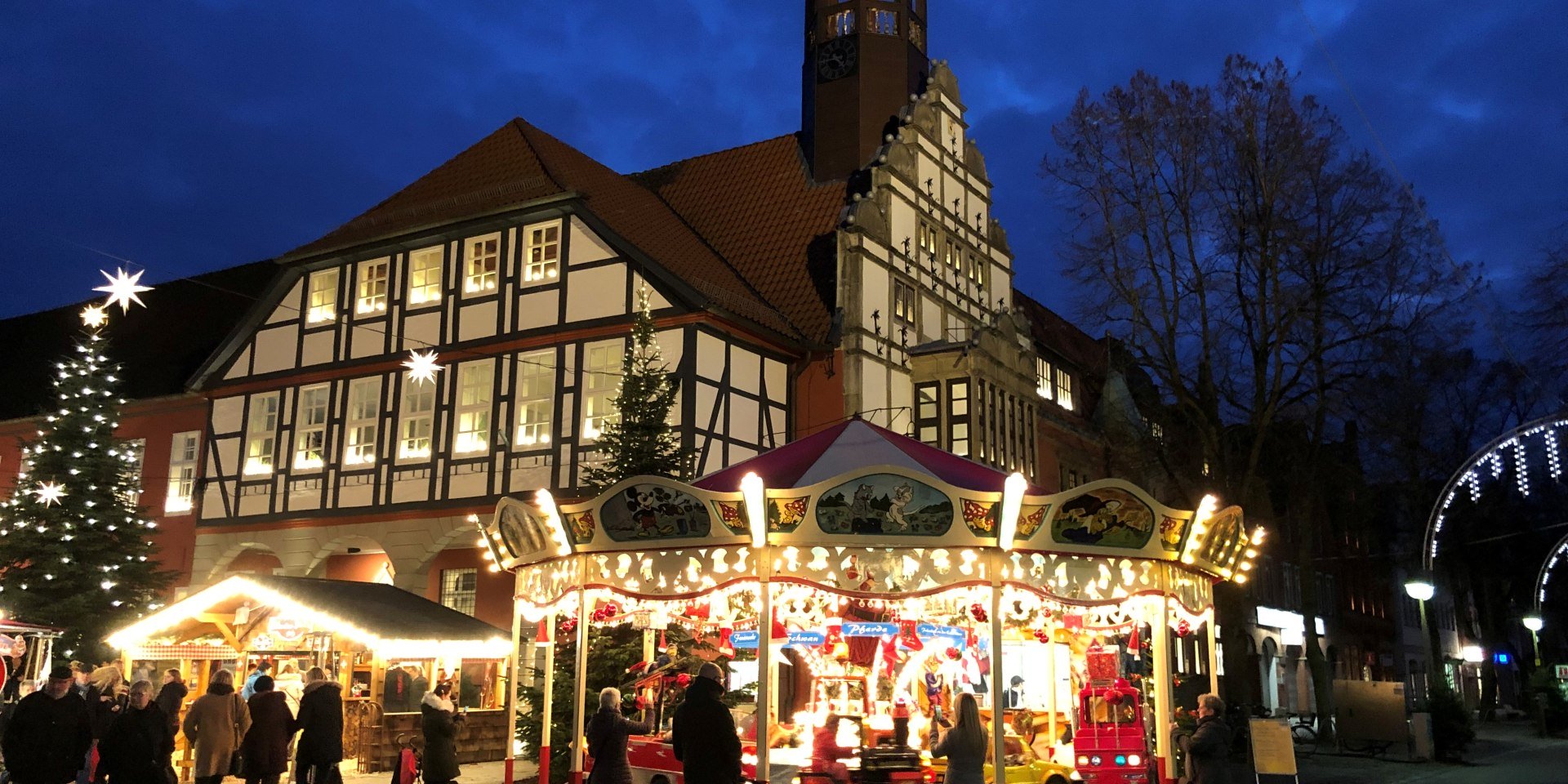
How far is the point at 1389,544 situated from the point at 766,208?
3167 centimetres

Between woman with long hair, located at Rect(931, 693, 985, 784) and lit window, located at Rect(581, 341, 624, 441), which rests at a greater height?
lit window, located at Rect(581, 341, 624, 441)

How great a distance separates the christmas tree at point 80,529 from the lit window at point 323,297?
157 inches

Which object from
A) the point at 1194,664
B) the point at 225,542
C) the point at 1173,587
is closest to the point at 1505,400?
the point at 1194,664

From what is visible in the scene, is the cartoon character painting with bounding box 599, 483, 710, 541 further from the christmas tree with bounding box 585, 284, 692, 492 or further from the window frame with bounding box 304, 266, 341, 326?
the window frame with bounding box 304, 266, 341, 326

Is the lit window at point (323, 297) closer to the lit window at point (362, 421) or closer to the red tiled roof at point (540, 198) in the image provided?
the red tiled roof at point (540, 198)

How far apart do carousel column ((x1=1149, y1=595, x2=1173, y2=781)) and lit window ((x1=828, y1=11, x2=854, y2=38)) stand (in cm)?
2056

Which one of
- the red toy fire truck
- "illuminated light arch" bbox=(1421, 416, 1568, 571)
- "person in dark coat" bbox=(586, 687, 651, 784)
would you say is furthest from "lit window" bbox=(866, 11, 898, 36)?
"person in dark coat" bbox=(586, 687, 651, 784)

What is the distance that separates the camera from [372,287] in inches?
1093

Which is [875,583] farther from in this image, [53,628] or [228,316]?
[228,316]

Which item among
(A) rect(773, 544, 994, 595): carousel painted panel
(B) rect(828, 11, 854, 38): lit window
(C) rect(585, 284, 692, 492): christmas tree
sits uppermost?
(B) rect(828, 11, 854, 38): lit window

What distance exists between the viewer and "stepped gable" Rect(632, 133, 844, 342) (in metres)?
28.3

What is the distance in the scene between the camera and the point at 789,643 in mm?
17031

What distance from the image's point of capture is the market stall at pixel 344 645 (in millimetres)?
19953

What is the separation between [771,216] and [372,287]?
8.97 meters
